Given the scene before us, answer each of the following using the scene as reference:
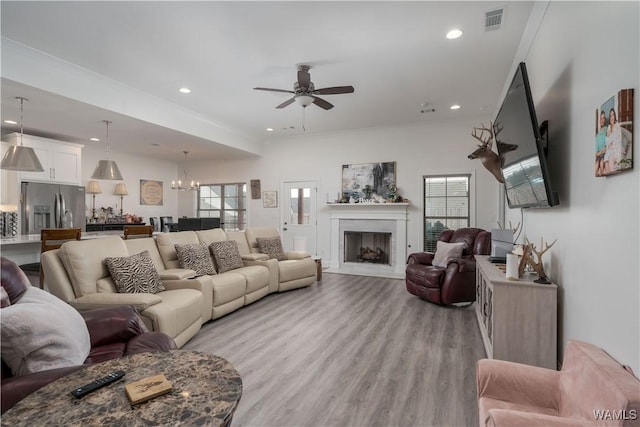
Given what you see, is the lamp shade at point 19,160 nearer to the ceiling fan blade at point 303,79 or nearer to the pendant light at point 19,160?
the pendant light at point 19,160

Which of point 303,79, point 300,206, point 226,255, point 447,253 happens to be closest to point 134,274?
point 226,255

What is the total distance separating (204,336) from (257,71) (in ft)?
10.2

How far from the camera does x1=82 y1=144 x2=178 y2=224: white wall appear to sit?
6.81m

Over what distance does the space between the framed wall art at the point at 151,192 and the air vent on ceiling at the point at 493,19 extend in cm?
793

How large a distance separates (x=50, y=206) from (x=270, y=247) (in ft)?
13.4

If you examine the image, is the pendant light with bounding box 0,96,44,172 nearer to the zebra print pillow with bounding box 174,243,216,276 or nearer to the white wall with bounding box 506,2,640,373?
the zebra print pillow with bounding box 174,243,216,276

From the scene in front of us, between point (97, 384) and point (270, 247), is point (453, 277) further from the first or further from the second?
point (97, 384)

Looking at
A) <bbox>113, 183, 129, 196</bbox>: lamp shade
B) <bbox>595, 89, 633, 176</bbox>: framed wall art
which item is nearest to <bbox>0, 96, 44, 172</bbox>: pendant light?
<bbox>113, 183, 129, 196</bbox>: lamp shade

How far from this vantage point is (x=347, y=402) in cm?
202

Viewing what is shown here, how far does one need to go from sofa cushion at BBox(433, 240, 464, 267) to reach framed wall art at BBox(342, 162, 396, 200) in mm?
2108

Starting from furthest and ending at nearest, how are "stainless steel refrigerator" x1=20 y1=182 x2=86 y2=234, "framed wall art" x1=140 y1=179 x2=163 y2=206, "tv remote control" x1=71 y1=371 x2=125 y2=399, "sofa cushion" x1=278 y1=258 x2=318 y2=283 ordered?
"framed wall art" x1=140 y1=179 x2=163 y2=206, "stainless steel refrigerator" x1=20 y1=182 x2=86 y2=234, "sofa cushion" x1=278 y1=258 x2=318 y2=283, "tv remote control" x1=71 y1=371 x2=125 y2=399

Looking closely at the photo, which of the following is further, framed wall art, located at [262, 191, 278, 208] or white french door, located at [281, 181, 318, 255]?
framed wall art, located at [262, 191, 278, 208]

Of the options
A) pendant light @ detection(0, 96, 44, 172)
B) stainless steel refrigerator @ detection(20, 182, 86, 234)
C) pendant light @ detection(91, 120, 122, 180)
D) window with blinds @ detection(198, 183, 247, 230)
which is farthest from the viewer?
window with blinds @ detection(198, 183, 247, 230)

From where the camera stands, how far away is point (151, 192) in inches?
319
